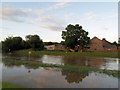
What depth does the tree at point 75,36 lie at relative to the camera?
54625 mm

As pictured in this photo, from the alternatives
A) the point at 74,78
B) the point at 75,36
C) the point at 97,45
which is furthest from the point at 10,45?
the point at 74,78

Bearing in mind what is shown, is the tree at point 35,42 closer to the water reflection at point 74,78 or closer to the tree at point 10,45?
the tree at point 10,45

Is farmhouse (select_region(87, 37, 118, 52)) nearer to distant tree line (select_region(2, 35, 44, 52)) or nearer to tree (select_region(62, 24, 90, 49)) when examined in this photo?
tree (select_region(62, 24, 90, 49))

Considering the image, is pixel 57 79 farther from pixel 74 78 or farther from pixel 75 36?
pixel 75 36

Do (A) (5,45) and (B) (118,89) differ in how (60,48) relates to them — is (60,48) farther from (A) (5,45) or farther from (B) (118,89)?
(B) (118,89)

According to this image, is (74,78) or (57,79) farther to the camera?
(74,78)

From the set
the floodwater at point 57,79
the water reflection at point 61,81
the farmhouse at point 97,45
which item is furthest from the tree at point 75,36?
the water reflection at point 61,81

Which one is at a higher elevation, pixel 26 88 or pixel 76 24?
pixel 76 24

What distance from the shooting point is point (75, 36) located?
5569 cm

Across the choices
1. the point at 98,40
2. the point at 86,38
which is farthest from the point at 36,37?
the point at 98,40

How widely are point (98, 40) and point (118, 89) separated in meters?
53.6

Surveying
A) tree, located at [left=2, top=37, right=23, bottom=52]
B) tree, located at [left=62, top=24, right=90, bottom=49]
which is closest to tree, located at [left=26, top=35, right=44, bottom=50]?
tree, located at [left=2, top=37, right=23, bottom=52]

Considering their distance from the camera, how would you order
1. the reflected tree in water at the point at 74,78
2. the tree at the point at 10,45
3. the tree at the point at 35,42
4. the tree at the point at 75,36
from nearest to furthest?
the reflected tree in water at the point at 74,78, the tree at the point at 75,36, the tree at the point at 35,42, the tree at the point at 10,45

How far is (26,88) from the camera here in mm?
7676
